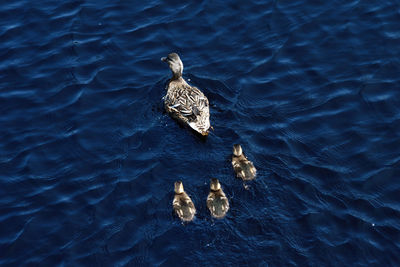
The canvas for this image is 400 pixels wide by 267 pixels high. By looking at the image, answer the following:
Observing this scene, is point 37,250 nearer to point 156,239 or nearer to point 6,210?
point 6,210

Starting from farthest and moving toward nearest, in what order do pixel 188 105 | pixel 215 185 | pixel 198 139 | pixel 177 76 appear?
pixel 177 76
pixel 188 105
pixel 198 139
pixel 215 185

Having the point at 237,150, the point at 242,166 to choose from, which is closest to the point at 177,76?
the point at 237,150

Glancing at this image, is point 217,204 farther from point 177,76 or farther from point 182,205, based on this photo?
point 177,76

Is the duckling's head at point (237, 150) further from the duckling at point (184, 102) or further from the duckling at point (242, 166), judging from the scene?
the duckling at point (184, 102)

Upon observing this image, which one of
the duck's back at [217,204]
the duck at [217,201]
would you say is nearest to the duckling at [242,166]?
the duck at [217,201]

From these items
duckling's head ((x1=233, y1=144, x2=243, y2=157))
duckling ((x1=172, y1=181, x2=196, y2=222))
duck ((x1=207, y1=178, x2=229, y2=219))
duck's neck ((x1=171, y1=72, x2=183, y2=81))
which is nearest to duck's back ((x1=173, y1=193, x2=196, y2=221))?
duckling ((x1=172, y1=181, x2=196, y2=222))

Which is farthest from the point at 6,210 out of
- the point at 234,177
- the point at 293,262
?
the point at 293,262
